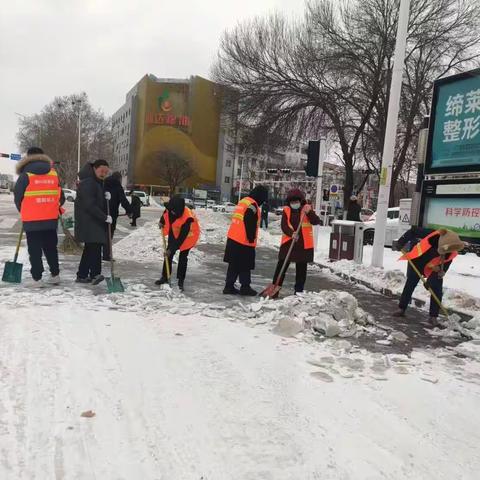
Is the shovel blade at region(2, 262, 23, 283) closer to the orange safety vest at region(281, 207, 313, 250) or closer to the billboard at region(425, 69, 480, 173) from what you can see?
the orange safety vest at region(281, 207, 313, 250)

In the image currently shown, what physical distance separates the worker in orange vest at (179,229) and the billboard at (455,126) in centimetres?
419

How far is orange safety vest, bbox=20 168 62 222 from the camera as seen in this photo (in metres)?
6.59

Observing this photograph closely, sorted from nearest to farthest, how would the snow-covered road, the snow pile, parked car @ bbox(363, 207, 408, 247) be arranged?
the snow-covered road < the snow pile < parked car @ bbox(363, 207, 408, 247)

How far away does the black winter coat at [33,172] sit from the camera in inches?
260

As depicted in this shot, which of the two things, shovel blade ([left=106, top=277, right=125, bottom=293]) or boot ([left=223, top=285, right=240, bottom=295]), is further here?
boot ([left=223, top=285, right=240, bottom=295])

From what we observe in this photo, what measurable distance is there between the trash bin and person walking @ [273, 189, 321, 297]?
165 inches

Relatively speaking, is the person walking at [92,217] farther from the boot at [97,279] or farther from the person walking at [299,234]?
the person walking at [299,234]

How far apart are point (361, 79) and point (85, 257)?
57.8 feet

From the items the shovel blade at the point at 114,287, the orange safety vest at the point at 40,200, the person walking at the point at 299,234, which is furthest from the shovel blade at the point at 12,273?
the person walking at the point at 299,234

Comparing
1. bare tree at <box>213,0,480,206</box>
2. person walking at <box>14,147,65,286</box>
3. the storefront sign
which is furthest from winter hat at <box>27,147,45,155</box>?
the storefront sign

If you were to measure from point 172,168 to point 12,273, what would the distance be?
69.1m

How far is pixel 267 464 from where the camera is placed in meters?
2.60

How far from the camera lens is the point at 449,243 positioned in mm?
5934

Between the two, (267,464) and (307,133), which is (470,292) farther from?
(307,133)
